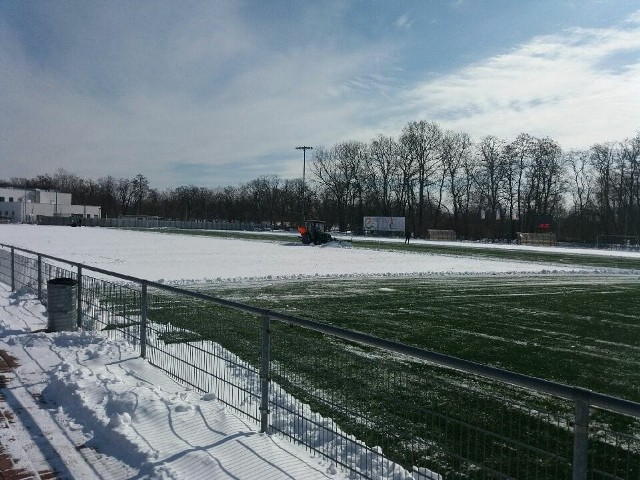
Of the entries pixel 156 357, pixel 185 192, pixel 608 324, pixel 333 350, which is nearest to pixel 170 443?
pixel 333 350

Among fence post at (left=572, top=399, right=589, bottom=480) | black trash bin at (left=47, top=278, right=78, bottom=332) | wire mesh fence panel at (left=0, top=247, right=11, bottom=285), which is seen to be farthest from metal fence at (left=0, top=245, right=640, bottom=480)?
wire mesh fence panel at (left=0, top=247, right=11, bottom=285)

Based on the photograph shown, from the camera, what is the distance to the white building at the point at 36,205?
13062 centimetres

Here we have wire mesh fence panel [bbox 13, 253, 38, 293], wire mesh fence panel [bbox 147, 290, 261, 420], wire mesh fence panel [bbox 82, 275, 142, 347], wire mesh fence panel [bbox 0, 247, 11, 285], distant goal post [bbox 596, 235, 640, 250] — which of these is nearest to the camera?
wire mesh fence panel [bbox 147, 290, 261, 420]

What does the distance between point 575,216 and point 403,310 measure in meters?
82.4

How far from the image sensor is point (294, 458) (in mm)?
4984

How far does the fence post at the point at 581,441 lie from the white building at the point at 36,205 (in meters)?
137

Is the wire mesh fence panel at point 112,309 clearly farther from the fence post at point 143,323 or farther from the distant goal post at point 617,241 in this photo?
the distant goal post at point 617,241

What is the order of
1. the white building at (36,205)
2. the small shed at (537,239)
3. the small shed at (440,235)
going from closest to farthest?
the small shed at (537,239) → the small shed at (440,235) → the white building at (36,205)

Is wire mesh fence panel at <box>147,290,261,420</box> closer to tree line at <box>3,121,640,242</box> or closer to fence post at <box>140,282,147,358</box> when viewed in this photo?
fence post at <box>140,282,147,358</box>

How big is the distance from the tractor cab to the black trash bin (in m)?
42.5

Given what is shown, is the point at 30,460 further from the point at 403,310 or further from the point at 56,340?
the point at 403,310

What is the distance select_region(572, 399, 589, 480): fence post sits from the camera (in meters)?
2.94

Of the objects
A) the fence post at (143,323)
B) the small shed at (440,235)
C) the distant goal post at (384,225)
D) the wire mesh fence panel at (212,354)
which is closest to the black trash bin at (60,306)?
the wire mesh fence panel at (212,354)

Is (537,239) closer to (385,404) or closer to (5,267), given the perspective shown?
(5,267)
